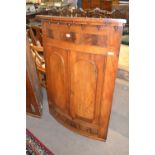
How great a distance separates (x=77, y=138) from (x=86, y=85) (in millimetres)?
640

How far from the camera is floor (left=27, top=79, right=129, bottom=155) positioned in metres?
1.87

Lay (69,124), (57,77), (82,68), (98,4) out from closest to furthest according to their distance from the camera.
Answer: (82,68) < (57,77) < (69,124) < (98,4)

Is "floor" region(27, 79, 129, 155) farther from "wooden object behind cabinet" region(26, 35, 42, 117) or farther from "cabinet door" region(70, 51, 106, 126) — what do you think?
"cabinet door" region(70, 51, 106, 126)

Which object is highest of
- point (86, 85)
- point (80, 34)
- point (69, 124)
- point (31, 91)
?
point (80, 34)

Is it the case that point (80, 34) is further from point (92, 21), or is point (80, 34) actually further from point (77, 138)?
point (77, 138)

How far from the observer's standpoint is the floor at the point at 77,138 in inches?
73.5

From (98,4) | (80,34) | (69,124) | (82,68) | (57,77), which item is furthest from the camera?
(98,4)

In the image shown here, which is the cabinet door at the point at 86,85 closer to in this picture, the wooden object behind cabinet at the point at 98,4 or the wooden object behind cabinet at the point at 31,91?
the wooden object behind cabinet at the point at 31,91

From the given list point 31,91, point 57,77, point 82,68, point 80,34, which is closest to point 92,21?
point 80,34

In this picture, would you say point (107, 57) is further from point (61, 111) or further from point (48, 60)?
point (61, 111)

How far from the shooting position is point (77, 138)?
2.02m

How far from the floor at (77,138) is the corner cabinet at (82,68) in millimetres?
86
